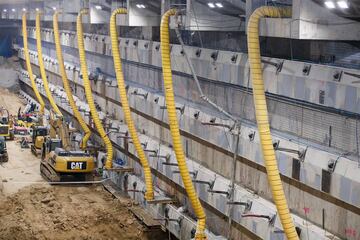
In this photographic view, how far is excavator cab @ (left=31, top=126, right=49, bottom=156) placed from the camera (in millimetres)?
33847

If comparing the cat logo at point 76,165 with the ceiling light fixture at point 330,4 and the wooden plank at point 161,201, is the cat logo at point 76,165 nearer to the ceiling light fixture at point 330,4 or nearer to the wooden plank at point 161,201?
the wooden plank at point 161,201

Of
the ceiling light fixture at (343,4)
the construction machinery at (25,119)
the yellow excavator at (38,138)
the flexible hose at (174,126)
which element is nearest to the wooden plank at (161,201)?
the flexible hose at (174,126)

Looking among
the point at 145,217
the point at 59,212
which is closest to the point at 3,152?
the point at 59,212

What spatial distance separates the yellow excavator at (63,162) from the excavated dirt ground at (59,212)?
18.8 inches

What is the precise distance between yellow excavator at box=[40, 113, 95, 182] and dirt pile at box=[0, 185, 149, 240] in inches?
29.6

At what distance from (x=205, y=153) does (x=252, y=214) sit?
4069mm

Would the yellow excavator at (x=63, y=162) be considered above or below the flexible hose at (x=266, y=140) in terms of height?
below

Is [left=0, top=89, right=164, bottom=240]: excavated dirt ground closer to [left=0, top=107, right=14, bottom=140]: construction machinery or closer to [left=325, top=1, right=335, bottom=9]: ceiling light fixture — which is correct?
[left=0, top=107, right=14, bottom=140]: construction machinery

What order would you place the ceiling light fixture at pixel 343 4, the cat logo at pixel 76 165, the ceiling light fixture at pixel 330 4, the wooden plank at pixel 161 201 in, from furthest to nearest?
1. the cat logo at pixel 76 165
2. the wooden plank at pixel 161 201
3. the ceiling light fixture at pixel 330 4
4. the ceiling light fixture at pixel 343 4

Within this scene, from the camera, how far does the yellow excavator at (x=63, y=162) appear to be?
27.6 meters

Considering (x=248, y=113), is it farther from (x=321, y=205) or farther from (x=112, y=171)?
(x=112, y=171)

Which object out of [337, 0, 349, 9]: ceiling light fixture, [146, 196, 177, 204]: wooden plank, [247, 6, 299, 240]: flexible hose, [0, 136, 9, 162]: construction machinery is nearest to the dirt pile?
[146, 196, 177, 204]: wooden plank

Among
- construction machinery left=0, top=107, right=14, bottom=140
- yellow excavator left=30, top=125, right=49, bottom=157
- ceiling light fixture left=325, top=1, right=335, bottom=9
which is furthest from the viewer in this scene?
construction machinery left=0, top=107, right=14, bottom=140

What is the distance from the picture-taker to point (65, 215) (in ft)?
78.8
